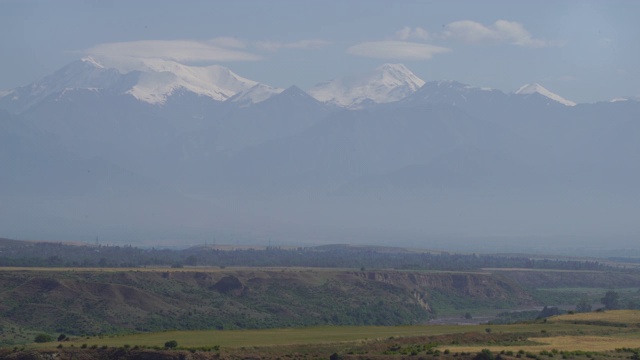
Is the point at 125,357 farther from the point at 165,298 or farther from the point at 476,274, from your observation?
the point at 476,274

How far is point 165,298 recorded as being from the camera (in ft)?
386

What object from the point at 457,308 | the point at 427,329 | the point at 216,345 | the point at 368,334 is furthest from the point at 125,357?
the point at 457,308

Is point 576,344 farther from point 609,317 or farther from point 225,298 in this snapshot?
point 225,298

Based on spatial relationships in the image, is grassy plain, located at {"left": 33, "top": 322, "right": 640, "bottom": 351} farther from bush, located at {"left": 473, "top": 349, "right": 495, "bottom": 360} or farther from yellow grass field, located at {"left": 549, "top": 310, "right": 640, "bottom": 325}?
bush, located at {"left": 473, "top": 349, "right": 495, "bottom": 360}

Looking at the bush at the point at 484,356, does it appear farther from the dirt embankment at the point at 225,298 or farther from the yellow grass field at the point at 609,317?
the dirt embankment at the point at 225,298

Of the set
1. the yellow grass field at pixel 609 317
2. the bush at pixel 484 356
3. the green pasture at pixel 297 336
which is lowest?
the bush at pixel 484 356

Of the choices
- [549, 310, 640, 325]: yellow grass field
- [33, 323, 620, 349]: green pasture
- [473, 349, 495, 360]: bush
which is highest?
[549, 310, 640, 325]: yellow grass field

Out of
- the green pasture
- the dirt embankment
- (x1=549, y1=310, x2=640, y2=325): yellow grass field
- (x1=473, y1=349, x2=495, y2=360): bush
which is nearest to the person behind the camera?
(x1=473, y1=349, x2=495, y2=360): bush

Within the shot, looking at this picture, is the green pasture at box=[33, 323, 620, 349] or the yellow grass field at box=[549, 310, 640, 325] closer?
the green pasture at box=[33, 323, 620, 349]

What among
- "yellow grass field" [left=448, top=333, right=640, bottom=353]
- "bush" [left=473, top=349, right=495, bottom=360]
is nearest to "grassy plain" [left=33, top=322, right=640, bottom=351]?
"yellow grass field" [left=448, top=333, right=640, bottom=353]

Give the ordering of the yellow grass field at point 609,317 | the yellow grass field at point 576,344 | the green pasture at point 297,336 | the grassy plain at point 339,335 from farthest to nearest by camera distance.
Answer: the yellow grass field at point 609,317 → the grassy plain at point 339,335 → the green pasture at point 297,336 → the yellow grass field at point 576,344

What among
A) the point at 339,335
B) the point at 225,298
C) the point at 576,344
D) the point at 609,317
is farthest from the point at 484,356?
the point at 225,298

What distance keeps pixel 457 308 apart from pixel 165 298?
39.2 metres

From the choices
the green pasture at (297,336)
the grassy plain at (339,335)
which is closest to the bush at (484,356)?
the grassy plain at (339,335)
